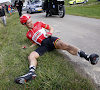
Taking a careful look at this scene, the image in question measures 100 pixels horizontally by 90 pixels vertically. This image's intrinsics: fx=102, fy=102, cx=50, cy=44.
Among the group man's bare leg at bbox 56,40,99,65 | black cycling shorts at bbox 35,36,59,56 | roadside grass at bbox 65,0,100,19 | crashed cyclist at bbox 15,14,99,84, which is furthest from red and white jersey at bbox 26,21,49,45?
roadside grass at bbox 65,0,100,19

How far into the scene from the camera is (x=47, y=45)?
Answer: 2588 millimetres

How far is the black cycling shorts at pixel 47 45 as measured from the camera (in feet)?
8.02

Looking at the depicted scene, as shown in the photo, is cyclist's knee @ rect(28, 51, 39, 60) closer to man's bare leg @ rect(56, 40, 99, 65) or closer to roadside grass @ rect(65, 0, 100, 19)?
man's bare leg @ rect(56, 40, 99, 65)

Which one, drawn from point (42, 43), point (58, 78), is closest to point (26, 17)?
point (42, 43)

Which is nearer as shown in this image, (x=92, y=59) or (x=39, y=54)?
(x=92, y=59)

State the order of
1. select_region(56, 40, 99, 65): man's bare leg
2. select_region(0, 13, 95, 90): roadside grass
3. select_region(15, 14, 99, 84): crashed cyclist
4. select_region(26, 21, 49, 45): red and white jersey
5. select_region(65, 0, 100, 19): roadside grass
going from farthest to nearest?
select_region(65, 0, 100, 19): roadside grass, select_region(26, 21, 49, 45): red and white jersey, select_region(15, 14, 99, 84): crashed cyclist, select_region(56, 40, 99, 65): man's bare leg, select_region(0, 13, 95, 90): roadside grass

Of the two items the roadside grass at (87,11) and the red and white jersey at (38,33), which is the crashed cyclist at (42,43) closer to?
the red and white jersey at (38,33)

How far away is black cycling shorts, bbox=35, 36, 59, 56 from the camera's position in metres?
2.44

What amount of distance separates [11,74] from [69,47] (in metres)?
1.31

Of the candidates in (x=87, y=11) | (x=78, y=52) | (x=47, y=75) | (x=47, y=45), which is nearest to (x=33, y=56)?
(x=47, y=45)

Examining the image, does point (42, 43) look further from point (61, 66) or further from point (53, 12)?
point (53, 12)

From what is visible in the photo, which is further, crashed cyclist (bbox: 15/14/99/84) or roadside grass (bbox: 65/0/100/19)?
roadside grass (bbox: 65/0/100/19)

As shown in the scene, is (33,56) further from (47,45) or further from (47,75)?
(47,75)

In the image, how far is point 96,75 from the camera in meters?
1.81
